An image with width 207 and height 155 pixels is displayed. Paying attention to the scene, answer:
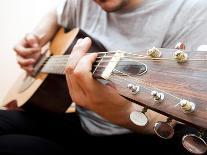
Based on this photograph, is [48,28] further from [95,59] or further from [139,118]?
[139,118]

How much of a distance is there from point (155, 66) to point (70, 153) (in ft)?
1.85

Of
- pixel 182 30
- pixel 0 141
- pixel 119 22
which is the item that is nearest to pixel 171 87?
pixel 182 30

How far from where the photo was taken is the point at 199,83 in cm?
51

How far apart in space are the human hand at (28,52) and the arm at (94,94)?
21.6 inches

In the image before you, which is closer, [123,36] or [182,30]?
[182,30]

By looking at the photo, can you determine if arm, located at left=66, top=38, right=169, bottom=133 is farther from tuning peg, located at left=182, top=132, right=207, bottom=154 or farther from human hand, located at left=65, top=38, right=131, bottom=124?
tuning peg, located at left=182, top=132, right=207, bottom=154

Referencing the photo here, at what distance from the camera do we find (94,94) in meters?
0.77

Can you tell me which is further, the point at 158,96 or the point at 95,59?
the point at 95,59

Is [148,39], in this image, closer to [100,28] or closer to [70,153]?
[100,28]

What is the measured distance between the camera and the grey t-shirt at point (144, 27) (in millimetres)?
867

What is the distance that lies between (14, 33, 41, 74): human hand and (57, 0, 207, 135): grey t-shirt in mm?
300

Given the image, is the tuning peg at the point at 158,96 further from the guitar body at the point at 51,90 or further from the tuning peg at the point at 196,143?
the guitar body at the point at 51,90

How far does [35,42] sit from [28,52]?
62 mm

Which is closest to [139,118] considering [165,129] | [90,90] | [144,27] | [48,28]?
[165,129]
